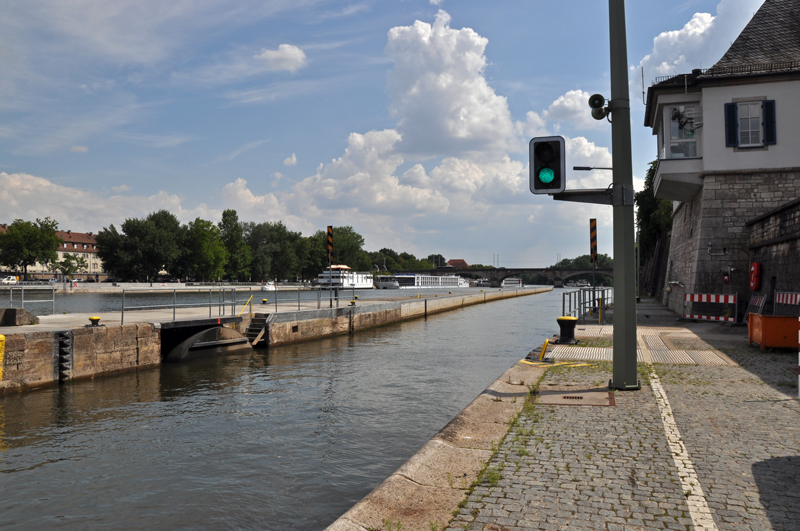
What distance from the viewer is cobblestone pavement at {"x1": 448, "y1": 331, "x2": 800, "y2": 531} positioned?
11.5 feet

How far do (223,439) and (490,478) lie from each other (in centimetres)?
519

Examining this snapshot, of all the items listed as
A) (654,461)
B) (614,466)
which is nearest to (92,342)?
(614,466)

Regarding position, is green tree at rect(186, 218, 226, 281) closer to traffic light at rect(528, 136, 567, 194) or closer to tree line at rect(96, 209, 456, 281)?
tree line at rect(96, 209, 456, 281)

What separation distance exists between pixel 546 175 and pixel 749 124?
16.4 metres

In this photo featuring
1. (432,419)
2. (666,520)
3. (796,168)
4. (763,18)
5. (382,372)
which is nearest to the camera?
(666,520)

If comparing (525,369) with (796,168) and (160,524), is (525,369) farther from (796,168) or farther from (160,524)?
(796,168)

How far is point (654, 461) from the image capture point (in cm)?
454

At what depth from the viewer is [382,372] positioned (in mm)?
14070

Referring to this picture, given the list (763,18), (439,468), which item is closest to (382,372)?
(439,468)

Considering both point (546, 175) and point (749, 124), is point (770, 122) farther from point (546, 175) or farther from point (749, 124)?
point (546, 175)

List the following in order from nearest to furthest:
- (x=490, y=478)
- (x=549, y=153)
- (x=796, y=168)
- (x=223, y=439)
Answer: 1. (x=490, y=478)
2. (x=549, y=153)
3. (x=223, y=439)
4. (x=796, y=168)

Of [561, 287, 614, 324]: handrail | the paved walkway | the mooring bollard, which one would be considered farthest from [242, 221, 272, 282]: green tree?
the paved walkway

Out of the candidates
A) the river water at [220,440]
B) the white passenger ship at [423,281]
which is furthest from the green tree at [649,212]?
the white passenger ship at [423,281]

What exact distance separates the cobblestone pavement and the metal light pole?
472 millimetres
